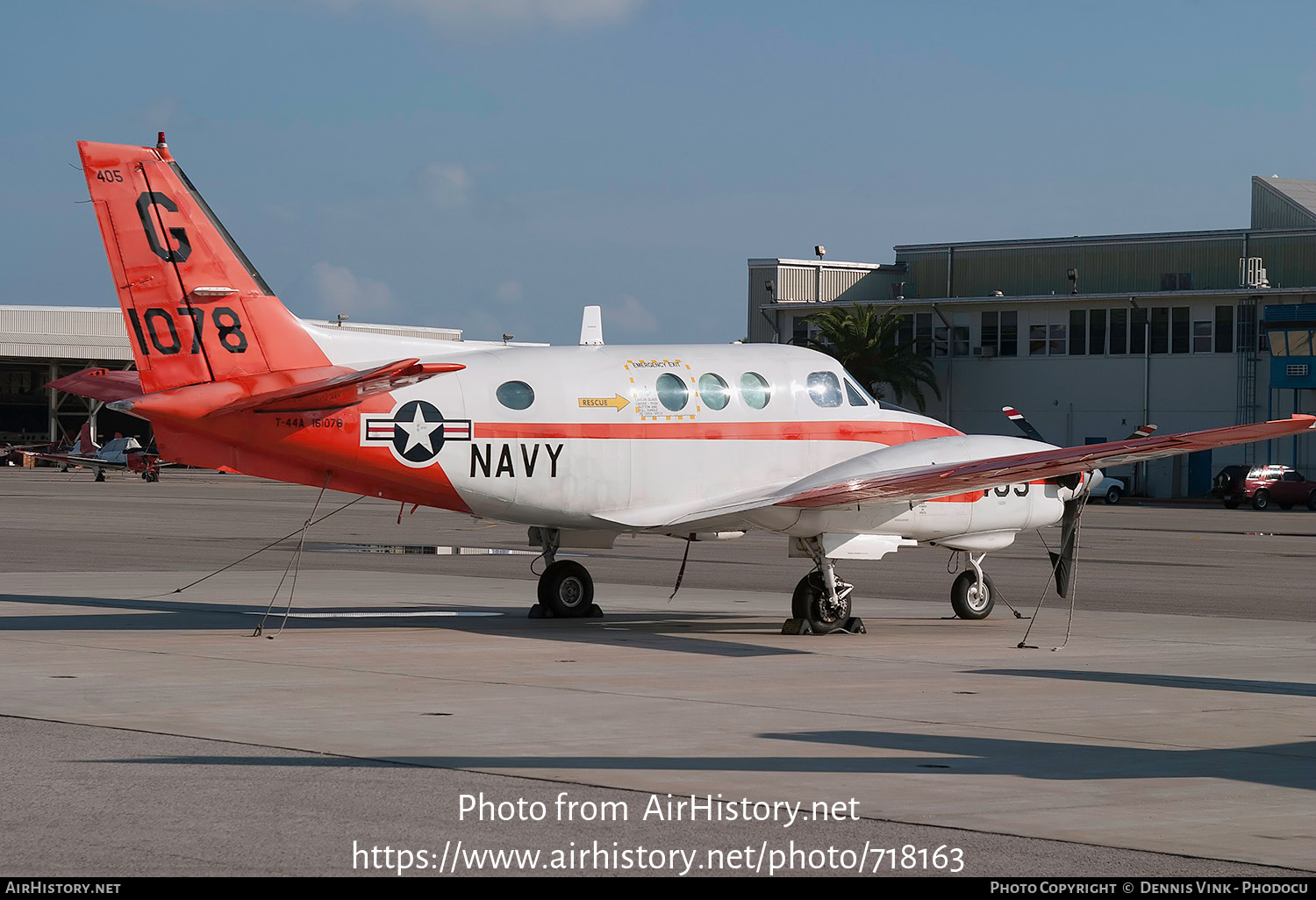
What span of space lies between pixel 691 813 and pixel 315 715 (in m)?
4.34

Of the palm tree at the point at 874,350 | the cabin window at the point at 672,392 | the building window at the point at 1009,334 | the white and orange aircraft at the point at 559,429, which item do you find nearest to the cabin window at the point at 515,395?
the white and orange aircraft at the point at 559,429

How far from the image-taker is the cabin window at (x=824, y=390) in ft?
62.6

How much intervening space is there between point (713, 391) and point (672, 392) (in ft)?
1.82

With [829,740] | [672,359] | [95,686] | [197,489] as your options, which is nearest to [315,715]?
[95,686]

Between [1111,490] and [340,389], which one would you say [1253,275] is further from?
[340,389]

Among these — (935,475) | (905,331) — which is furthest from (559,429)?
(905,331)

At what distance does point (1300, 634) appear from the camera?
63.0ft

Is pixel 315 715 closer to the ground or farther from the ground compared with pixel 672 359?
closer to the ground

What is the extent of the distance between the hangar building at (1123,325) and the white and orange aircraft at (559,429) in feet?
194

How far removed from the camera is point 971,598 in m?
20.3

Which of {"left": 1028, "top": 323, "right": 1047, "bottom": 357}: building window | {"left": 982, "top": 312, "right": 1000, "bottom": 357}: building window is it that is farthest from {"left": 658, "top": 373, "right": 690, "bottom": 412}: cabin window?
{"left": 982, "top": 312, "right": 1000, "bottom": 357}: building window

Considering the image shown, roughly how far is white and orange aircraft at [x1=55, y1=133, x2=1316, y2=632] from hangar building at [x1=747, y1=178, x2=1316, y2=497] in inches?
2330

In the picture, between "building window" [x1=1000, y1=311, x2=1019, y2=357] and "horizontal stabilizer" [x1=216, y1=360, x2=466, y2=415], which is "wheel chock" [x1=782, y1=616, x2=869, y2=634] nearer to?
"horizontal stabilizer" [x1=216, y1=360, x2=466, y2=415]
